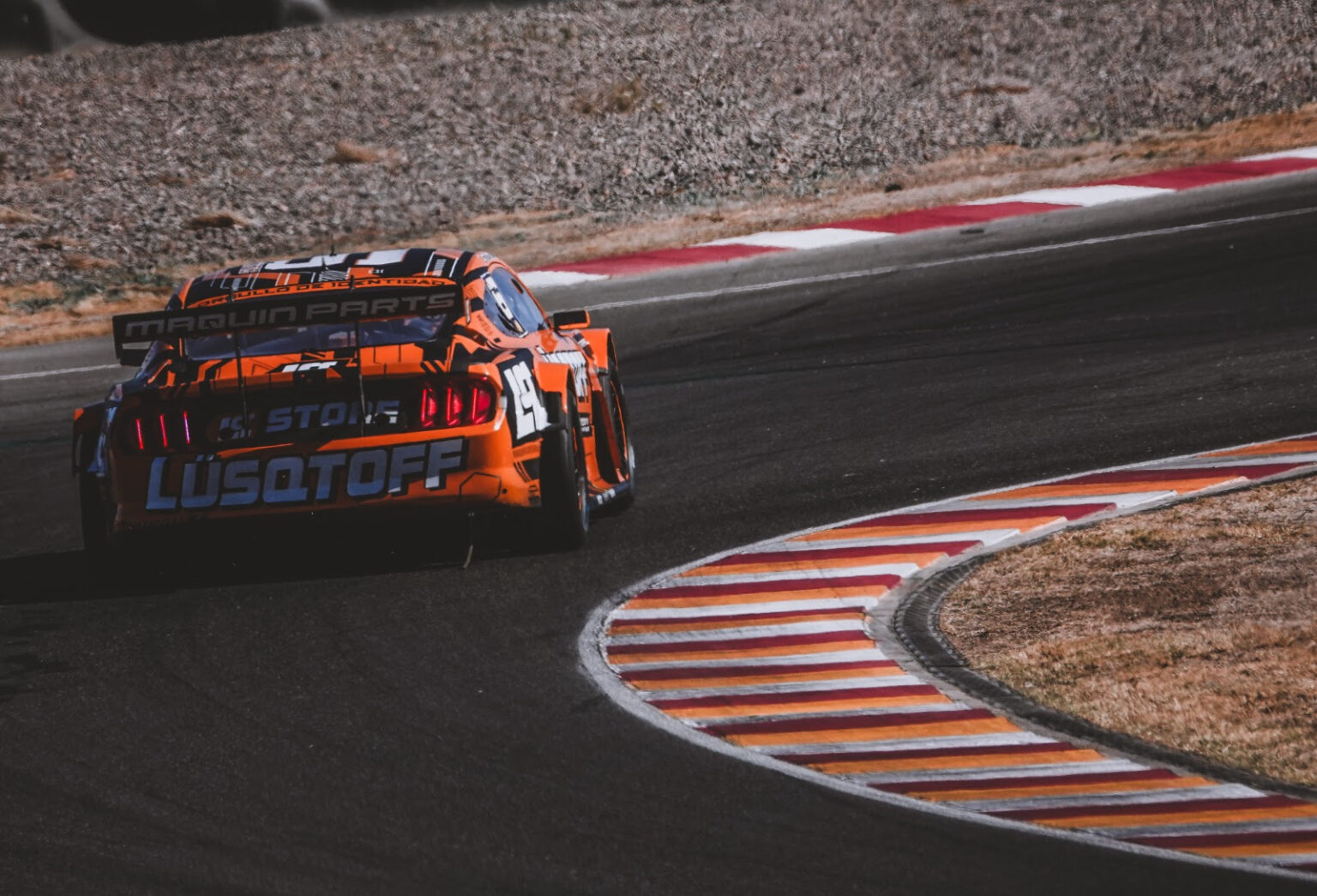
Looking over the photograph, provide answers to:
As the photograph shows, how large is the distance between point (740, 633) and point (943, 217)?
973 cm

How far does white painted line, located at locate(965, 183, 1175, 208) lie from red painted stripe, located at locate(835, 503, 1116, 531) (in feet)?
25.6

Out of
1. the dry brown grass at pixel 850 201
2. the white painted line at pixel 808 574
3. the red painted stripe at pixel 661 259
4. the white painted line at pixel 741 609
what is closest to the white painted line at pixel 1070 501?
the white painted line at pixel 808 574

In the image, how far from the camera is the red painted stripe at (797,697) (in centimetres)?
628

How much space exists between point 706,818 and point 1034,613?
238cm

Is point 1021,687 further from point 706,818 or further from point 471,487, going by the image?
point 471,487

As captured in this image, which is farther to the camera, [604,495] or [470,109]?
[470,109]

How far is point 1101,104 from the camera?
19906mm

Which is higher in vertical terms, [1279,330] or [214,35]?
[214,35]

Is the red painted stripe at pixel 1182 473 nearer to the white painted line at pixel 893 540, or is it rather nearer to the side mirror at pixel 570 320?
the white painted line at pixel 893 540

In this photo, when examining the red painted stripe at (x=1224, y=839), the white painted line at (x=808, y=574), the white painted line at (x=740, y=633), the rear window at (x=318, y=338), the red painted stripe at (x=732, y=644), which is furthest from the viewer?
the rear window at (x=318, y=338)

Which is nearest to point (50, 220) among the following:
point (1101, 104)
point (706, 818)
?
point (1101, 104)

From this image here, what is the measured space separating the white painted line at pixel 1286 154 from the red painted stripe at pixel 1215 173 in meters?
0.07

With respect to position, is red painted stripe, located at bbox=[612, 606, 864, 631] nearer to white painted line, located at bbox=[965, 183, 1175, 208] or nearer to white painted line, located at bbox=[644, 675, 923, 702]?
white painted line, located at bbox=[644, 675, 923, 702]

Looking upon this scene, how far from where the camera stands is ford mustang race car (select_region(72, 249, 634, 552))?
772 cm
